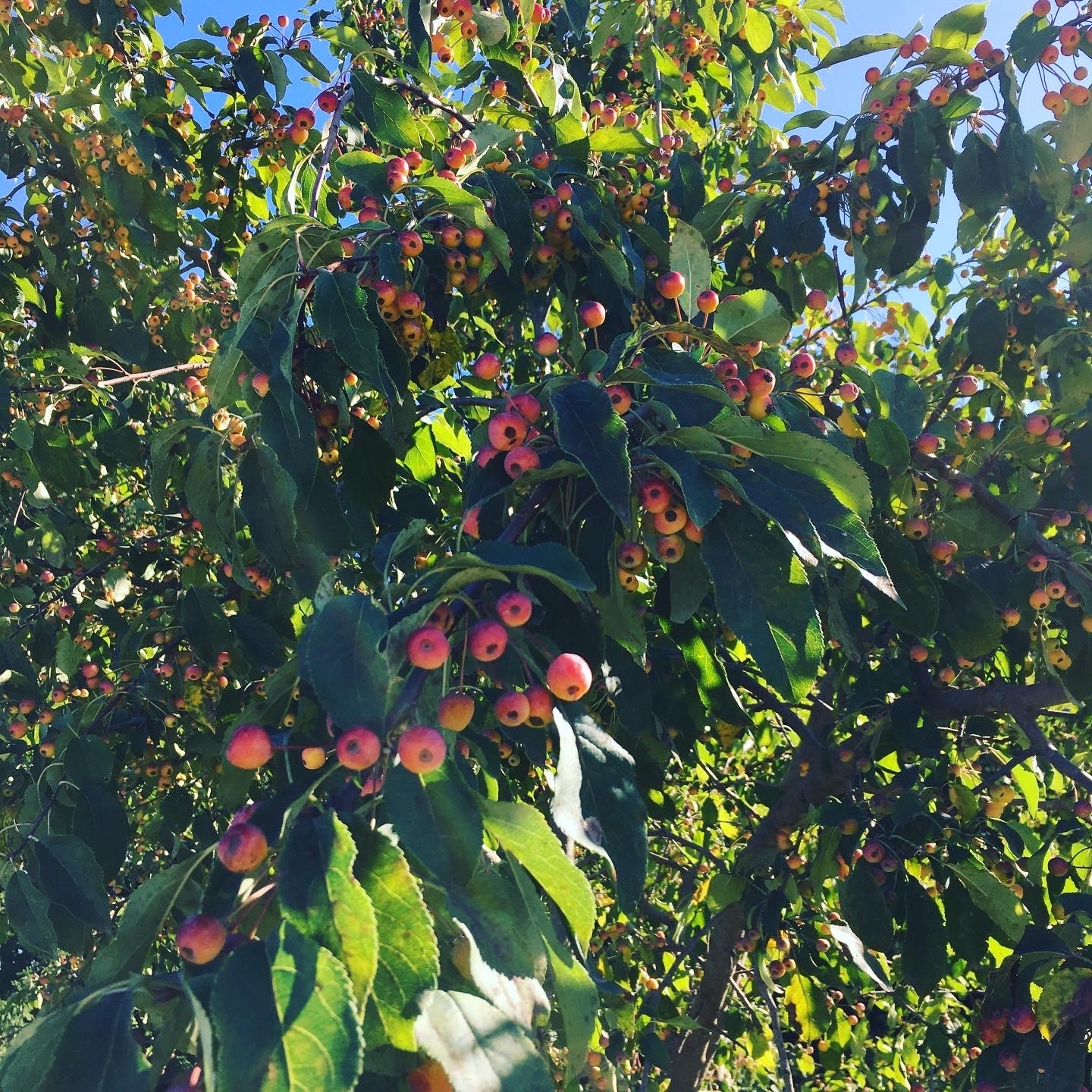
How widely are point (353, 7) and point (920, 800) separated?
4400mm

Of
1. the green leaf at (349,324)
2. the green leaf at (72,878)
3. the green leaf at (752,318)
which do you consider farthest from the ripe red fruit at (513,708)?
the green leaf at (72,878)

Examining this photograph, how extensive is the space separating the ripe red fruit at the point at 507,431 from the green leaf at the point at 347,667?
0.57 m

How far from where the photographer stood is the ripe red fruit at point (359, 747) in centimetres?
88

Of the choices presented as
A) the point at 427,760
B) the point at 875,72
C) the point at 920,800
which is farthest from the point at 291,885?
the point at 875,72

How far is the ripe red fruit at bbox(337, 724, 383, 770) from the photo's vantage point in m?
0.88

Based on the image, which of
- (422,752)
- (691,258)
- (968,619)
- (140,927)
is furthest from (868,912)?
(140,927)

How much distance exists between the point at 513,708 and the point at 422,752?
0.26m

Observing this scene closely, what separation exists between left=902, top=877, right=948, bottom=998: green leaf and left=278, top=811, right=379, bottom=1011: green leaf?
2.01 metres

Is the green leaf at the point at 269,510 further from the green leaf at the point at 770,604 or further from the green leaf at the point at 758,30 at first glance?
the green leaf at the point at 758,30

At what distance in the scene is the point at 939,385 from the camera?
282cm

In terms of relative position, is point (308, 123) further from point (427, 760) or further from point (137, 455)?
point (427, 760)

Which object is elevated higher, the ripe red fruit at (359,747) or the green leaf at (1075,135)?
the green leaf at (1075,135)

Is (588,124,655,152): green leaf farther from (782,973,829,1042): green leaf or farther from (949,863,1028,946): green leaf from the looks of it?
(782,973,829,1042): green leaf

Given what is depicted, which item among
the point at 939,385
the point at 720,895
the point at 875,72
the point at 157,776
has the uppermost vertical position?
the point at 875,72
